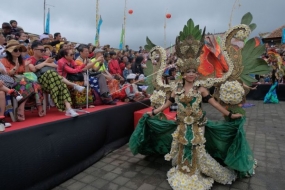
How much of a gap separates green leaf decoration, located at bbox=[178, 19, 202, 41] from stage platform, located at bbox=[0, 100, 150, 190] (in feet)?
6.13

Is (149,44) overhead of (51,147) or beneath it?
overhead

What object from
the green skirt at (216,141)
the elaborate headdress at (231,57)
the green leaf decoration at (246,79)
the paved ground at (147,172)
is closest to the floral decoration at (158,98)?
the green skirt at (216,141)

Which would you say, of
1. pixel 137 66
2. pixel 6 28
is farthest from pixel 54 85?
pixel 137 66

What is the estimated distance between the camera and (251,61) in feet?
9.28

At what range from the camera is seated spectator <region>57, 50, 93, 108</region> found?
12.5 ft

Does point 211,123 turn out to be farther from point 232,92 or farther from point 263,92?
point 263,92

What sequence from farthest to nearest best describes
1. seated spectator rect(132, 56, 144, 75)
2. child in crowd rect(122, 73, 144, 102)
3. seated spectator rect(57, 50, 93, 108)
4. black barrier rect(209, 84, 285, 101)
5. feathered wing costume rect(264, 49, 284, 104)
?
black barrier rect(209, 84, 285, 101), feathered wing costume rect(264, 49, 284, 104), seated spectator rect(132, 56, 144, 75), child in crowd rect(122, 73, 144, 102), seated spectator rect(57, 50, 93, 108)

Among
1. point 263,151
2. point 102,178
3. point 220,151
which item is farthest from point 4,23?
point 263,151

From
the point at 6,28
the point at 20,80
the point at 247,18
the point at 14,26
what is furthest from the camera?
the point at 14,26

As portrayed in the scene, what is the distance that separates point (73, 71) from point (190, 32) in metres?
2.15

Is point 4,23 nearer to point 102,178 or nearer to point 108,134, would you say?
point 108,134

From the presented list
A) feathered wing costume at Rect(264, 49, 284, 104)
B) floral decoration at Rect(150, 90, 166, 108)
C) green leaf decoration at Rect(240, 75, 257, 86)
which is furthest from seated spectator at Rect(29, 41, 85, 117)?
feathered wing costume at Rect(264, 49, 284, 104)

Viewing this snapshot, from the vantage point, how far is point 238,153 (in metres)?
2.69

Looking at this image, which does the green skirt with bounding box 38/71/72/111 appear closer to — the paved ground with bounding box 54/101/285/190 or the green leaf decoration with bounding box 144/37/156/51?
the paved ground with bounding box 54/101/285/190
